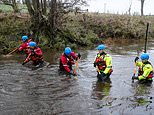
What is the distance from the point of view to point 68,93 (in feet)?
30.6

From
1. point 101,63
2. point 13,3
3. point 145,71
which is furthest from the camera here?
point 13,3

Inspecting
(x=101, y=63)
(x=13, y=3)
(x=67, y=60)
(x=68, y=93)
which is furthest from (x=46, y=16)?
(x=68, y=93)

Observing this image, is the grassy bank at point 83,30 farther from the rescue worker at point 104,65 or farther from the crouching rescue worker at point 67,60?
the rescue worker at point 104,65

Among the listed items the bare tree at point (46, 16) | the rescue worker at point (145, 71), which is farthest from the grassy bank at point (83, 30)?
the rescue worker at point (145, 71)

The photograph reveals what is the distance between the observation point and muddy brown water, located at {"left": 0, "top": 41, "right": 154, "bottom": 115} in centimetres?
774

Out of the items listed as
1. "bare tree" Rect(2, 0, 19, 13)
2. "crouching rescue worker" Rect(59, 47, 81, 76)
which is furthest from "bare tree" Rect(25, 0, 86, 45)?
"crouching rescue worker" Rect(59, 47, 81, 76)

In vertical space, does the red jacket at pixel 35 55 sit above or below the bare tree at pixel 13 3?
below

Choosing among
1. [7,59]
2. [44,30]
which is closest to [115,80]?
[7,59]

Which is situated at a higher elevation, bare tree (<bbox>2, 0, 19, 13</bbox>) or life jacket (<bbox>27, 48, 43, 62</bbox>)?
bare tree (<bbox>2, 0, 19, 13</bbox>)

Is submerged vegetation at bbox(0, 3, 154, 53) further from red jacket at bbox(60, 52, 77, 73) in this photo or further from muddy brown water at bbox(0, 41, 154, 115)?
red jacket at bbox(60, 52, 77, 73)

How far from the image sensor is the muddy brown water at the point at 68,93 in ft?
25.4

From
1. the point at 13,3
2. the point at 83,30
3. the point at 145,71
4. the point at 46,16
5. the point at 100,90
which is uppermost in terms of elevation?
the point at 13,3

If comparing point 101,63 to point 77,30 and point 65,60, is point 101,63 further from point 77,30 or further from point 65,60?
point 77,30

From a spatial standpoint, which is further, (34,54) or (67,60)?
(34,54)
